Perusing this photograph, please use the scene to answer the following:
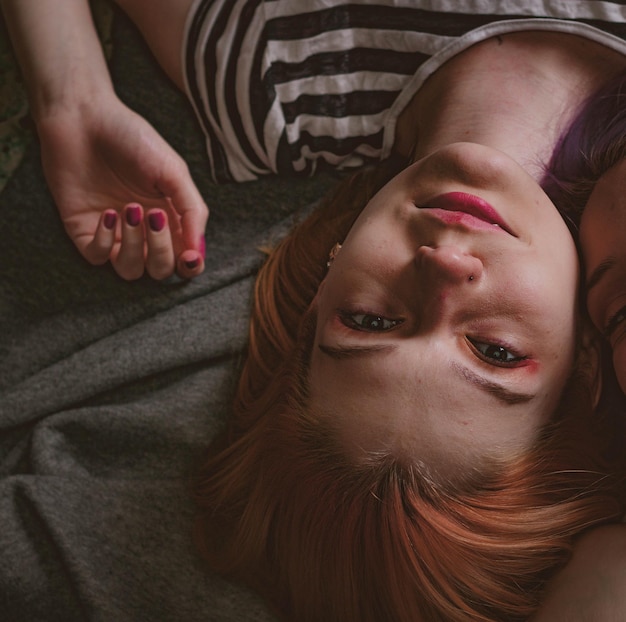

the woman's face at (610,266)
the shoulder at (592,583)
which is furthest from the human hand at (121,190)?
the shoulder at (592,583)

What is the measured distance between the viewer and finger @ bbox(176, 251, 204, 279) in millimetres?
1214

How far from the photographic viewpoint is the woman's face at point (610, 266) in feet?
3.10

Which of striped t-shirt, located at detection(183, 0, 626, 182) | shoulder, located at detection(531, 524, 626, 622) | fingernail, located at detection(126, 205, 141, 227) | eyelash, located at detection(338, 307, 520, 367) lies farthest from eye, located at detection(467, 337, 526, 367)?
fingernail, located at detection(126, 205, 141, 227)

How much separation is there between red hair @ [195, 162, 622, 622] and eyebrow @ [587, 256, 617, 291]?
5.7 inches

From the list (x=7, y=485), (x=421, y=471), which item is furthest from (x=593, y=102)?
(x=7, y=485)

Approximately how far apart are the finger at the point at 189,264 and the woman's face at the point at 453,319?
0.37 m

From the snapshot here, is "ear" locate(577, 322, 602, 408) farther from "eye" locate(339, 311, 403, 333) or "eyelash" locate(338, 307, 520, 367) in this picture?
"eye" locate(339, 311, 403, 333)

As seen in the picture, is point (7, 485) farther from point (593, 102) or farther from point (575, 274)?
point (593, 102)

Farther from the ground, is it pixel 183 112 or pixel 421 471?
pixel 183 112

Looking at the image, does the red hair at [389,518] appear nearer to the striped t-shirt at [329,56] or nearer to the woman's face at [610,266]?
the woman's face at [610,266]

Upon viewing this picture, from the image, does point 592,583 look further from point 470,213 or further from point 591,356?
point 470,213

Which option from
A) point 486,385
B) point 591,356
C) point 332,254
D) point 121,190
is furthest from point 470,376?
point 121,190

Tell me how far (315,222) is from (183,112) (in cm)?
33

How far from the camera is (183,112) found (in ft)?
4.29
